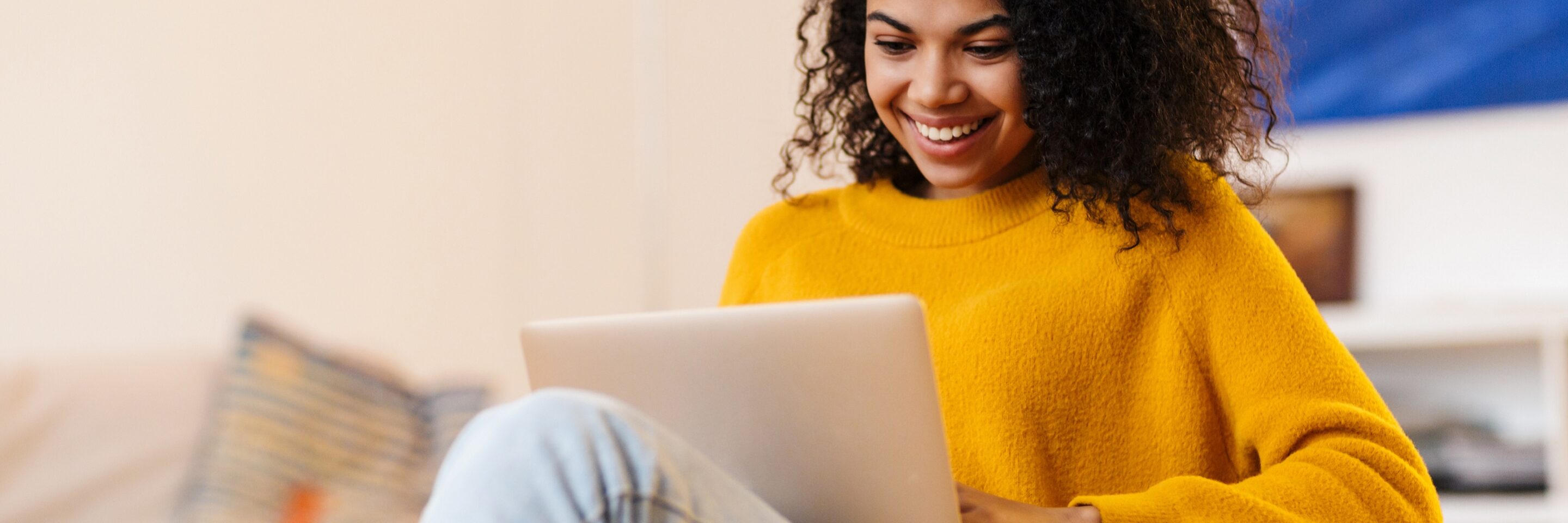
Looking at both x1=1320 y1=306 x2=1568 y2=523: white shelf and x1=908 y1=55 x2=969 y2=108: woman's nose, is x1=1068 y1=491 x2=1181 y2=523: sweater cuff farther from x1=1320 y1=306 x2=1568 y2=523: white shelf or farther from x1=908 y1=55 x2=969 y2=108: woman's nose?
x1=1320 y1=306 x2=1568 y2=523: white shelf

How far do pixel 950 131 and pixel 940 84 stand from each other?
2.1 inches

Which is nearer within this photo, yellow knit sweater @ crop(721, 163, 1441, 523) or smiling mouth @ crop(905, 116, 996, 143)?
yellow knit sweater @ crop(721, 163, 1441, 523)

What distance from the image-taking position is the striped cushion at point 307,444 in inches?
72.7

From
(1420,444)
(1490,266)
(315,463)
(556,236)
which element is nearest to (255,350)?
(315,463)

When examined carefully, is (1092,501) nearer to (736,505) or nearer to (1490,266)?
(736,505)

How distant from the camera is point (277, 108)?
88.4 inches

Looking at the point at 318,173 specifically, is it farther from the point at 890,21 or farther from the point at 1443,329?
the point at 1443,329

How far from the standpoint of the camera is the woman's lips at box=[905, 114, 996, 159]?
3.84 ft

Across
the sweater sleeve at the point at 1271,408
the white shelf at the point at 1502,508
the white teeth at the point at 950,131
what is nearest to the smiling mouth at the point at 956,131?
the white teeth at the point at 950,131

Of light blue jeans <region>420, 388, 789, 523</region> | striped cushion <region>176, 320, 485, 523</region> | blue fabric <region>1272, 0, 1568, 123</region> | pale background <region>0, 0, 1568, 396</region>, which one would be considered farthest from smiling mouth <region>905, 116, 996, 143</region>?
blue fabric <region>1272, 0, 1568, 123</region>

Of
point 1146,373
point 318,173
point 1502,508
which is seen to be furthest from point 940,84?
point 1502,508

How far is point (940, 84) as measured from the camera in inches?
44.6

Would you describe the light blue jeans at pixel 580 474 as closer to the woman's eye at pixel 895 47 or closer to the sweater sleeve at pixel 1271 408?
the sweater sleeve at pixel 1271 408

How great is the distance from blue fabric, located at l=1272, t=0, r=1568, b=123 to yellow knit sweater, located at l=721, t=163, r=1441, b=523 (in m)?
1.47
